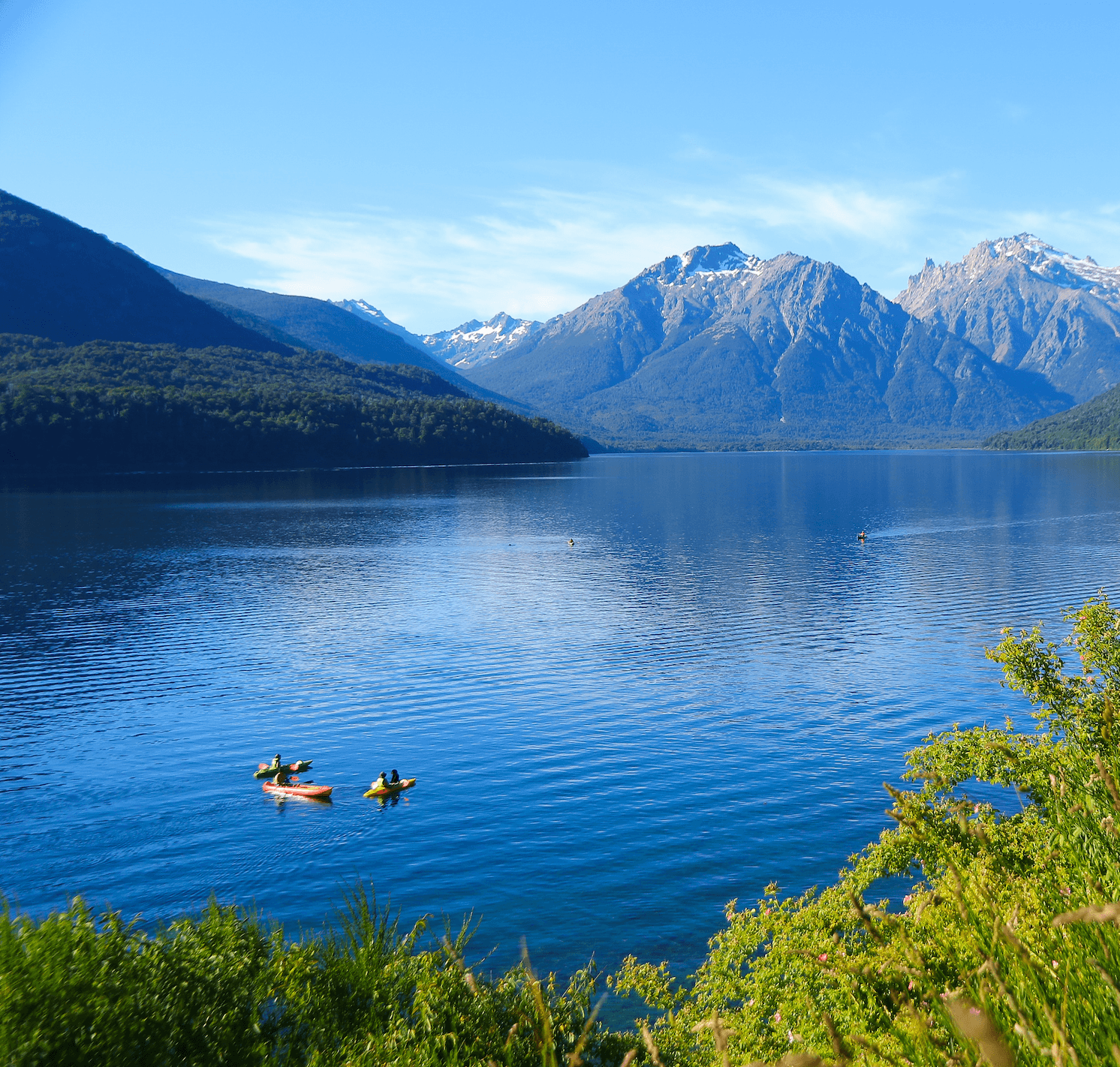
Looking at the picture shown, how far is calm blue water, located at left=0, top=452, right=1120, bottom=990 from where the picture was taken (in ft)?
102

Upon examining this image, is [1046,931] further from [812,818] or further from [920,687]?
[920,687]

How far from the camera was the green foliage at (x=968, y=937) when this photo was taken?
5.16 m

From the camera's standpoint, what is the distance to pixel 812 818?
35.0m

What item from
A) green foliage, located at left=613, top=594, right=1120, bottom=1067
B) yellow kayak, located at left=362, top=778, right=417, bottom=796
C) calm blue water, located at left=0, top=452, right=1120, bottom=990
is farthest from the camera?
yellow kayak, located at left=362, top=778, right=417, bottom=796

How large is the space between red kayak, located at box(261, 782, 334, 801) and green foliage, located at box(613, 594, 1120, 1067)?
1847 centimetres

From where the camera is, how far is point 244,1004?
1427 cm

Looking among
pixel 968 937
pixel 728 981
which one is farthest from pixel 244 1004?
pixel 968 937

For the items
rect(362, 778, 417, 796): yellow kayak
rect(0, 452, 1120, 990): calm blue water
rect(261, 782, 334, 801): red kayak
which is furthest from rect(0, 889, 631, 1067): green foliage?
rect(261, 782, 334, 801): red kayak

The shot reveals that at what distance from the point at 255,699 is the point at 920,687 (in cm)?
3971

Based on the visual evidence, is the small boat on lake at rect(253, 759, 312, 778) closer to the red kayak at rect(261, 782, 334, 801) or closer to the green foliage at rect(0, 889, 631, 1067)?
the red kayak at rect(261, 782, 334, 801)

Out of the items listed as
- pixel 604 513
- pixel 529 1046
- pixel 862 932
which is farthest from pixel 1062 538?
pixel 529 1046

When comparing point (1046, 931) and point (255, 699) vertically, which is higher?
point (1046, 931)

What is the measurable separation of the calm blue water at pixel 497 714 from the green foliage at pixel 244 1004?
11.1 metres

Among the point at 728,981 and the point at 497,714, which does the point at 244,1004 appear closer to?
the point at 728,981
